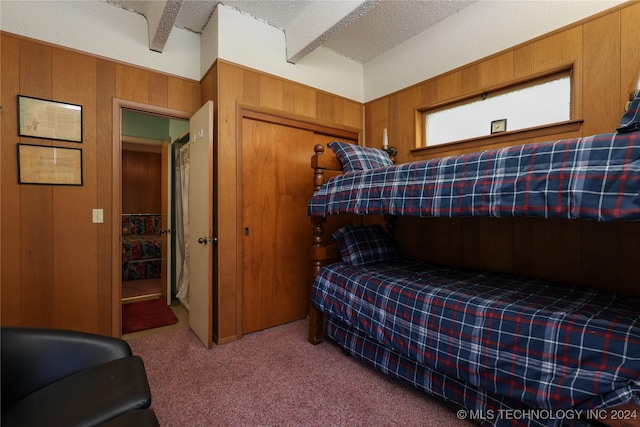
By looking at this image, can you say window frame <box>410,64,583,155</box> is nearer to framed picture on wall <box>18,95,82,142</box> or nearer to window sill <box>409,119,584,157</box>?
window sill <box>409,119,584,157</box>

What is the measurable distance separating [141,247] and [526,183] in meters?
5.22

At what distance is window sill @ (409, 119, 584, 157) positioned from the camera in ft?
6.32

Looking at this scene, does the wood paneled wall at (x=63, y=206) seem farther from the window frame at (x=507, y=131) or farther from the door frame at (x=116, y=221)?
the window frame at (x=507, y=131)

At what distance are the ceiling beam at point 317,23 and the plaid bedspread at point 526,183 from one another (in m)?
1.23

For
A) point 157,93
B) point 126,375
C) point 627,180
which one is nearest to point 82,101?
point 157,93

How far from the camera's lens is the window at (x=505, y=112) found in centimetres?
204

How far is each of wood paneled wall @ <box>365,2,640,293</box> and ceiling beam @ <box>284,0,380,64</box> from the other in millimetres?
1049

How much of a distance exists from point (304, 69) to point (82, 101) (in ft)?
6.35

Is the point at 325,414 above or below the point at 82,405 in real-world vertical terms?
below

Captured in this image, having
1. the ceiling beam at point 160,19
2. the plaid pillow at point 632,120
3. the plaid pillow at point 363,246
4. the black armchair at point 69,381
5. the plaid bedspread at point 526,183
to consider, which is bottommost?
the black armchair at point 69,381

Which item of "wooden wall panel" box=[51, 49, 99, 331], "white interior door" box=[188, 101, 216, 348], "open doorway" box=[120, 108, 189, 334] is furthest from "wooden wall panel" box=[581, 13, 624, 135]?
"wooden wall panel" box=[51, 49, 99, 331]

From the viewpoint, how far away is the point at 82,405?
41.3 inches

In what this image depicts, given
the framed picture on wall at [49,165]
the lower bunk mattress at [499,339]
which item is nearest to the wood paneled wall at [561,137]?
the lower bunk mattress at [499,339]

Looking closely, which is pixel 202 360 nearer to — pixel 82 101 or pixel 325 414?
pixel 325 414
